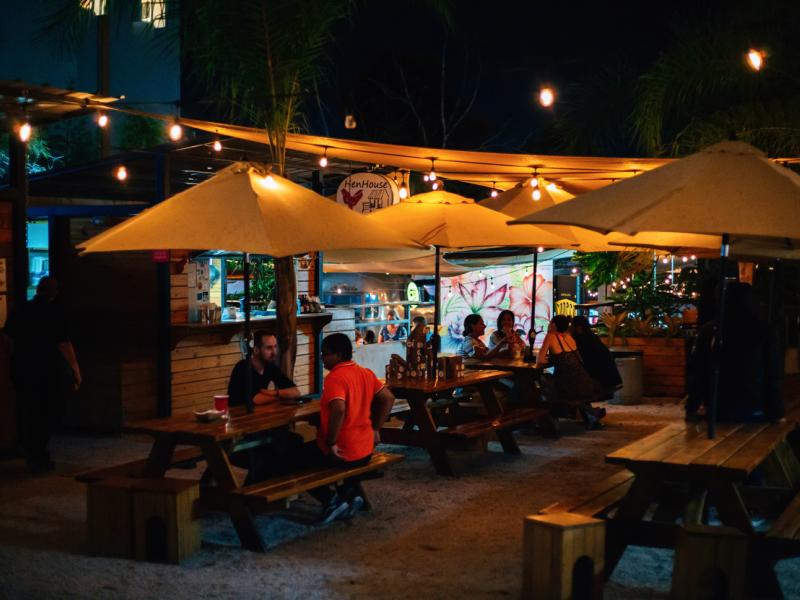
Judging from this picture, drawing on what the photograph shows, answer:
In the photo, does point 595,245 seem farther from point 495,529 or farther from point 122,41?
point 122,41

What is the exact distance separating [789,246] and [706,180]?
1780mm

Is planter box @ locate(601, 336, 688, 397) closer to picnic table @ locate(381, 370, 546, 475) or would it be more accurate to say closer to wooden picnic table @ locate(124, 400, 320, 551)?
picnic table @ locate(381, 370, 546, 475)

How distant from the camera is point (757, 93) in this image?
13.9m

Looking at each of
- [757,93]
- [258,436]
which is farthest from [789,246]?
[757,93]

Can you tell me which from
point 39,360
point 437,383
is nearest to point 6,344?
point 39,360

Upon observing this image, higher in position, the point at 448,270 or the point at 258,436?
the point at 448,270

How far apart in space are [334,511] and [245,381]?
116 cm

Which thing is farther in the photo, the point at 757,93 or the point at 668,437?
the point at 757,93

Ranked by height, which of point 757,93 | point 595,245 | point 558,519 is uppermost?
point 757,93

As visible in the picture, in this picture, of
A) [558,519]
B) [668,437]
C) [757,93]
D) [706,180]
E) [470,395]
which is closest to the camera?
[558,519]

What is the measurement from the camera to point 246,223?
21.0 ft

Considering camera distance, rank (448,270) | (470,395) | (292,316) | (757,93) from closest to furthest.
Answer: (292,316) < (470,395) < (757,93) < (448,270)

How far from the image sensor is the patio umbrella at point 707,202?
204 inches

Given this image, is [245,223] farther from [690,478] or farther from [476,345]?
[476,345]
